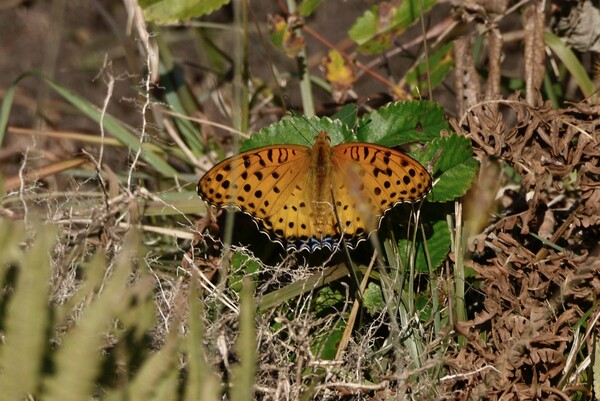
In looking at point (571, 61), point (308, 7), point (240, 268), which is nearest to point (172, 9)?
point (308, 7)

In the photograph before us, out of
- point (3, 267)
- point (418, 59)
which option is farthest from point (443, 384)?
point (418, 59)

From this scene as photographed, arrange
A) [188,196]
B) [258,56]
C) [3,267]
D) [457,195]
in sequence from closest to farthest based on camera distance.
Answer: [3,267] → [457,195] → [188,196] → [258,56]

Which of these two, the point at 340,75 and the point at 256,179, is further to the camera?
the point at 340,75

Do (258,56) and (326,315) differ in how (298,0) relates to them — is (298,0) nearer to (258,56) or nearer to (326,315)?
(258,56)

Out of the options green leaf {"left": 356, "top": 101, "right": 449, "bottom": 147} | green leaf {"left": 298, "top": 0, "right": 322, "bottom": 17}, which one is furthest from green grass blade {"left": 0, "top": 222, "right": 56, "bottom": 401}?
green leaf {"left": 298, "top": 0, "right": 322, "bottom": 17}

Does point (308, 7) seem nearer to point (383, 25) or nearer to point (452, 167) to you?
point (383, 25)

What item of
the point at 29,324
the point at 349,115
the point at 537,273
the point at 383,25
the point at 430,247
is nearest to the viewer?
the point at 29,324

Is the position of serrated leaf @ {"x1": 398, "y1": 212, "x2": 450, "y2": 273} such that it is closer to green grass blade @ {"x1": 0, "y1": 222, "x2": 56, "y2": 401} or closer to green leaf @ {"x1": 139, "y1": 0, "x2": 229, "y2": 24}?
green leaf @ {"x1": 139, "y1": 0, "x2": 229, "y2": 24}
